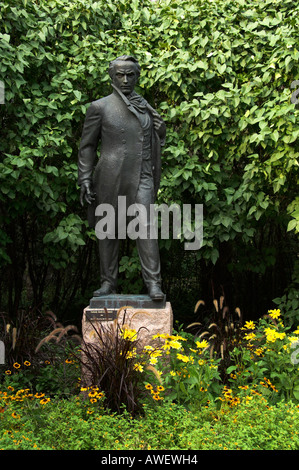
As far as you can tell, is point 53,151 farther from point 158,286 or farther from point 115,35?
point 158,286

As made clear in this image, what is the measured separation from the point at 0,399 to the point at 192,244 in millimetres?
3002

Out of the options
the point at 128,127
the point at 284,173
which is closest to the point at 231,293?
the point at 284,173

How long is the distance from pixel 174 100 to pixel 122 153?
6.06 ft

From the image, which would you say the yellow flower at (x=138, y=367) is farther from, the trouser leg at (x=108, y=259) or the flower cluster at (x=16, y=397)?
the trouser leg at (x=108, y=259)

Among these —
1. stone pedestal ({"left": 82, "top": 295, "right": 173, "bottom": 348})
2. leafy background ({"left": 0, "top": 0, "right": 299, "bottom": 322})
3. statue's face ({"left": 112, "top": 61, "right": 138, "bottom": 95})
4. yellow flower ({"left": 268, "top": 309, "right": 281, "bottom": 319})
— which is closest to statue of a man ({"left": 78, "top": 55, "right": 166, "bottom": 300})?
statue's face ({"left": 112, "top": 61, "right": 138, "bottom": 95})

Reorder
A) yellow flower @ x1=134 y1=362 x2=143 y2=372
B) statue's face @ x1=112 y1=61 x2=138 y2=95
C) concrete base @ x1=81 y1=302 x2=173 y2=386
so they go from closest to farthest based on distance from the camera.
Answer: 1. yellow flower @ x1=134 y1=362 x2=143 y2=372
2. concrete base @ x1=81 y1=302 x2=173 y2=386
3. statue's face @ x1=112 y1=61 x2=138 y2=95

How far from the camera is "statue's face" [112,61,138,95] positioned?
16.5 feet

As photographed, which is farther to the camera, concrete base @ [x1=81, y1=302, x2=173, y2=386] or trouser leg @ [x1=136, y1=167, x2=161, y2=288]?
trouser leg @ [x1=136, y1=167, x2=161, y2=288]

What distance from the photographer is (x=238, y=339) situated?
538 cm

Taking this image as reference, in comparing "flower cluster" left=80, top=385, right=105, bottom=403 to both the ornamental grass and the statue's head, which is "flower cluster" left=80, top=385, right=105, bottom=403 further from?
the statue's head

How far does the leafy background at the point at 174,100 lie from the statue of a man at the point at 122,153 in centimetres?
115

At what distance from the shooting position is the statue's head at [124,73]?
5027 mm

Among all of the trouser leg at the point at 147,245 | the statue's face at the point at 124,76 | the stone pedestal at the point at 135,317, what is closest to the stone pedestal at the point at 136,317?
the stone pedestal at the point at 135,317

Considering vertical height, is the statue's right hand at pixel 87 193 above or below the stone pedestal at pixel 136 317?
above
